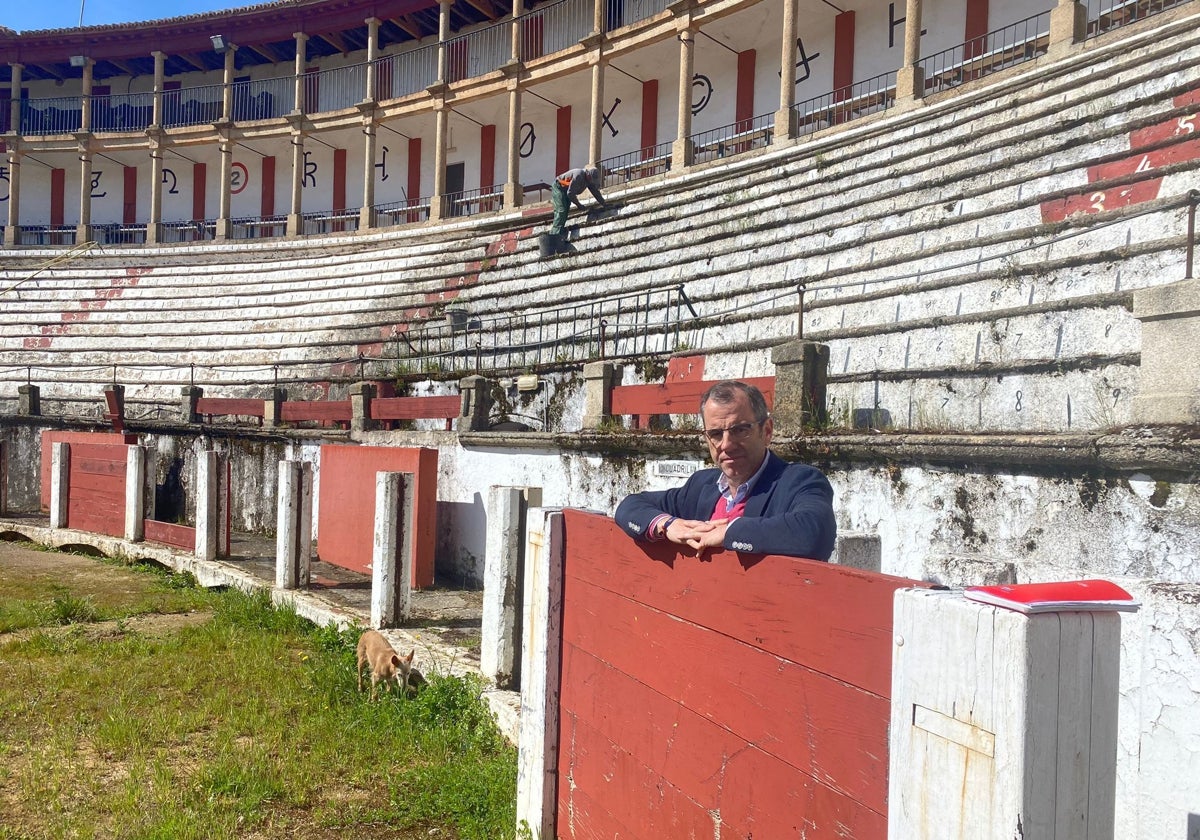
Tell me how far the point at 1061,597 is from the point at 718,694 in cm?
124

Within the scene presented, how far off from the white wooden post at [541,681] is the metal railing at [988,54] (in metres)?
12.4

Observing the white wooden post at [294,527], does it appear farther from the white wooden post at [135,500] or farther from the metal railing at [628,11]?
the metal railing at [628,11]

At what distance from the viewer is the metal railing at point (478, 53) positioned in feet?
79.5

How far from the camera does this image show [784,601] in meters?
2.33

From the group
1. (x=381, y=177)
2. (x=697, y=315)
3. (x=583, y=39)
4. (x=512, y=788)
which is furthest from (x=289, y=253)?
(x=512, y=788)

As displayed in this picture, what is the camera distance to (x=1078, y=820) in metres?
1.61

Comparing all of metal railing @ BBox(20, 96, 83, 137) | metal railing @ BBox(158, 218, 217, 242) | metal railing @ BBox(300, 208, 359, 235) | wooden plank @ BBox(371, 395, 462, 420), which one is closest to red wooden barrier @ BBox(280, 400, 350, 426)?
wooden plank @ BBox(371, 395, 462, 420)

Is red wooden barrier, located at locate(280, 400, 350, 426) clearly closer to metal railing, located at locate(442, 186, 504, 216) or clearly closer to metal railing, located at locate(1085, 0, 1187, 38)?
metal railing, located at locate(442, 186, 504, 216)

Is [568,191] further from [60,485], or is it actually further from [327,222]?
[327,222]

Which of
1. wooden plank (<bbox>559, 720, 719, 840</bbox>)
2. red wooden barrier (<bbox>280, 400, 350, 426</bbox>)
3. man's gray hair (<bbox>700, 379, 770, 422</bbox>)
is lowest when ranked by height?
wooden plank (<bbox>559, 720, 719, 840</bbox>)

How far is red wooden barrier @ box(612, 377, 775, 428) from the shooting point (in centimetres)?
691

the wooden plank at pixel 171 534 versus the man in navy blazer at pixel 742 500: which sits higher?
the man in navy blazer at pixel 742 500

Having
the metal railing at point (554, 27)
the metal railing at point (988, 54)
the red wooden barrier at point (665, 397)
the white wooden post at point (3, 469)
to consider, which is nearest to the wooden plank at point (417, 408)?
the red wooden barrier at point (665, 397)

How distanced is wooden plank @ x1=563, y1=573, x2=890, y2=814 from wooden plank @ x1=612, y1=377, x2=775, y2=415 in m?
3.68
